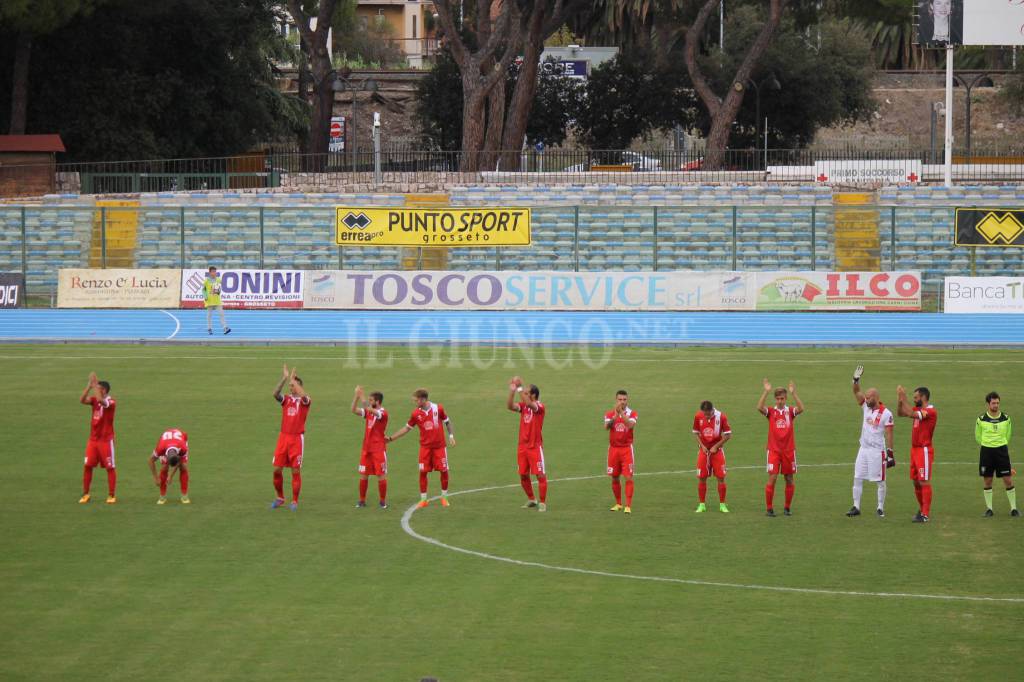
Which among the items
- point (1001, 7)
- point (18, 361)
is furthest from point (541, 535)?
point (1001, 7)

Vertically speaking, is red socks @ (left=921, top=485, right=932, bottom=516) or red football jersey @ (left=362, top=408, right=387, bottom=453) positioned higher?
red football jersey @ (left=362, top=408, right=387, bottom=453)

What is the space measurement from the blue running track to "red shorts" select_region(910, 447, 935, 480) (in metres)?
19.3

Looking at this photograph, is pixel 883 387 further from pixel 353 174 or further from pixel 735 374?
pixel 353 174

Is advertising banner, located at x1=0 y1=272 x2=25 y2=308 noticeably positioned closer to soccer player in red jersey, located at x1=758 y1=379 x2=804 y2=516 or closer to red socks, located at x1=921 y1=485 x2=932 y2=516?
soccer player in red jersey, located at x1=758 y1=379 x2=804 y2=516

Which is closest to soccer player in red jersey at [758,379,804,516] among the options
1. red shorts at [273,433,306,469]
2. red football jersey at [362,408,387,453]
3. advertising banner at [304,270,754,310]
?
red football jersey at [362,408,387,453]

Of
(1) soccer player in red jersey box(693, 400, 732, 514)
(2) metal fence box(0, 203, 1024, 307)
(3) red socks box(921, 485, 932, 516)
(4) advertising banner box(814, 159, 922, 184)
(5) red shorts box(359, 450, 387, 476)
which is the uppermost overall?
(4) advertising banner box(814, 159, 922, 184)

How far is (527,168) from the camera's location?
206ft

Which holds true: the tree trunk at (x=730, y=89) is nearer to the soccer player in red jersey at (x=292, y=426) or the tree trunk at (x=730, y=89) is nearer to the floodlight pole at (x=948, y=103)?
the floodlight pole at (x=948, y=103)

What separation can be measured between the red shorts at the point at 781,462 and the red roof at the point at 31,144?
44.2 meters

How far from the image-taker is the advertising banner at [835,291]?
41.2 metres

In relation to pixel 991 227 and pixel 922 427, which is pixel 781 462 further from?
pixel 991 227

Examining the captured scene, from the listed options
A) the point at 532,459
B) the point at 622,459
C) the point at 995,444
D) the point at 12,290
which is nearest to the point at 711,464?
the point at 622,459

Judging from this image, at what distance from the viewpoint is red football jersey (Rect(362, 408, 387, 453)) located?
1834 centimetres

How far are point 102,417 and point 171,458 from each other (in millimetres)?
1188
